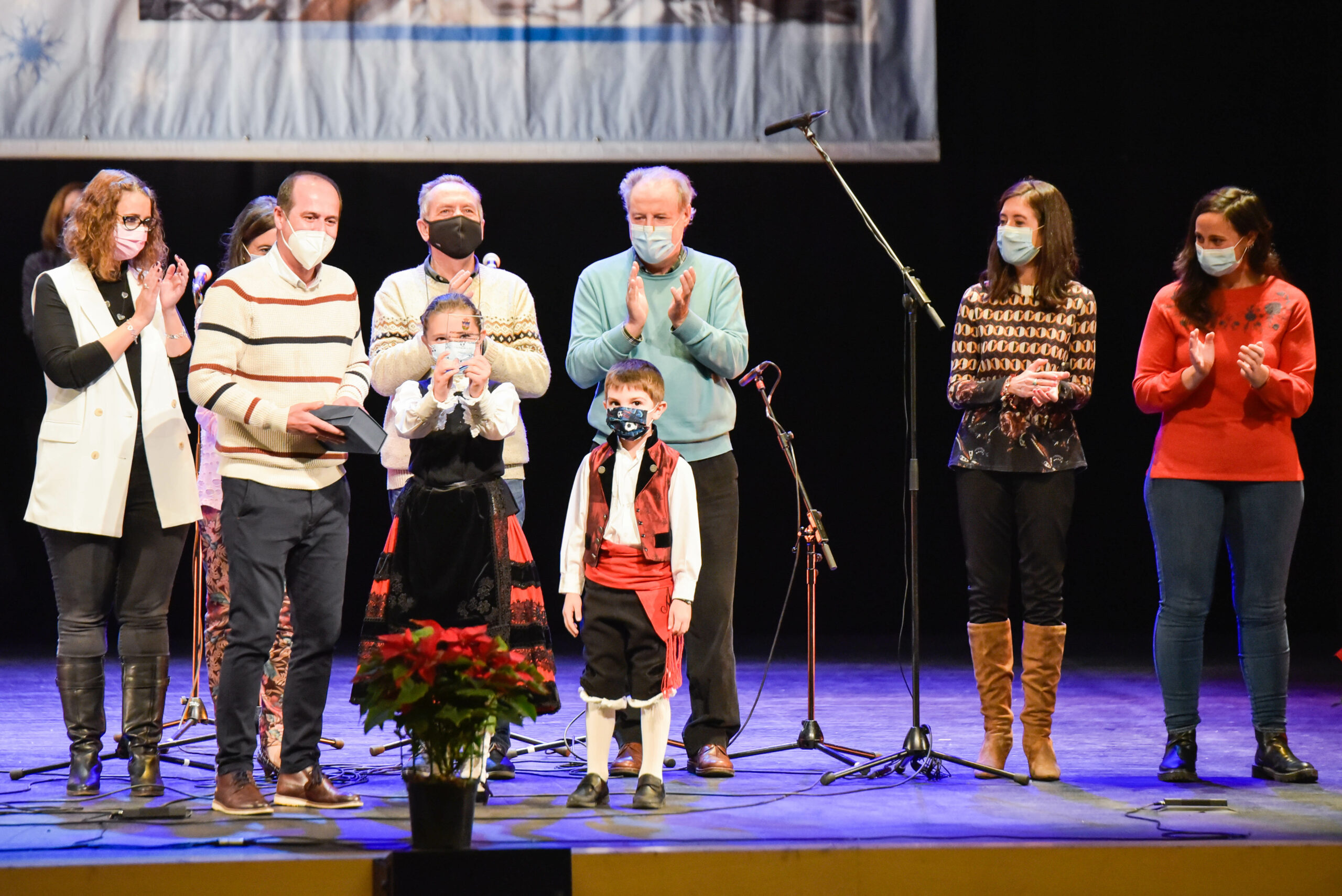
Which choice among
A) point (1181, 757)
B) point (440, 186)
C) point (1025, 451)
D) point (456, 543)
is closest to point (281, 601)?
point (456, 543)

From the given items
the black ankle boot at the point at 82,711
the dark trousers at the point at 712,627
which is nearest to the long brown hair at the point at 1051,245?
the dark trousers at the point at 712,627

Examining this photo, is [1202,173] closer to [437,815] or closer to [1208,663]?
[1208,663]

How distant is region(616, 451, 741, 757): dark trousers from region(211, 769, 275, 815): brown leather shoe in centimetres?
113

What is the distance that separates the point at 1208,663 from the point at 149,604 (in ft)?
16.0

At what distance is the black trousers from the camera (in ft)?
13.0

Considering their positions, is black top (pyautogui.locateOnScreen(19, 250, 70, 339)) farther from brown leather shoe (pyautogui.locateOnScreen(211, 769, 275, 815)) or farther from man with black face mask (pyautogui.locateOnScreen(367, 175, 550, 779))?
brown leather shoe (pyautogui.locateOnScreen(211, 769, 275, 815))

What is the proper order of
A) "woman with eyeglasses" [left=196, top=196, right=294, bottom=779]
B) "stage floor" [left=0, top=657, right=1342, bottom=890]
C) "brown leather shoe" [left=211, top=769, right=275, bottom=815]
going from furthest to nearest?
"woman with eyeglasses" [left=196, top=196, right=294, bottom=779]
"brown leather shoe" [left=211, top=769, right=275, bottom=815]
"stage floor" [left=0, top=657, right=1342, bottom=890]

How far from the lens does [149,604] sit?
3676 millimetres

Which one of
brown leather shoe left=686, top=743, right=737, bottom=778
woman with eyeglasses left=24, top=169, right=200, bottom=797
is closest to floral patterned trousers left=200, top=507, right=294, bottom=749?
woman with eyeglasses left=24, top=169, right=200, bottom=797

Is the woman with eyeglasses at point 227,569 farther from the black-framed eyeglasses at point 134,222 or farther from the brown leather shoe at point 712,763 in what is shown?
the brown leather shoe at point 712,763

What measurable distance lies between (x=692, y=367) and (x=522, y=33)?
2.25m

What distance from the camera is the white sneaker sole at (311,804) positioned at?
11.4ft

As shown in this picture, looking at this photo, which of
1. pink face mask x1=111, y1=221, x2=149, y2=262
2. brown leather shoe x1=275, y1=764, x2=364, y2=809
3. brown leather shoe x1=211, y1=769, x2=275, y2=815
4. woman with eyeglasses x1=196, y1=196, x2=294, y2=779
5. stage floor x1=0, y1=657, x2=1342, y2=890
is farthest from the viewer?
woman with eyeglasses x1=196, y1=196, x2=294, y2=779

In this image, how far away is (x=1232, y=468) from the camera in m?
3.99
